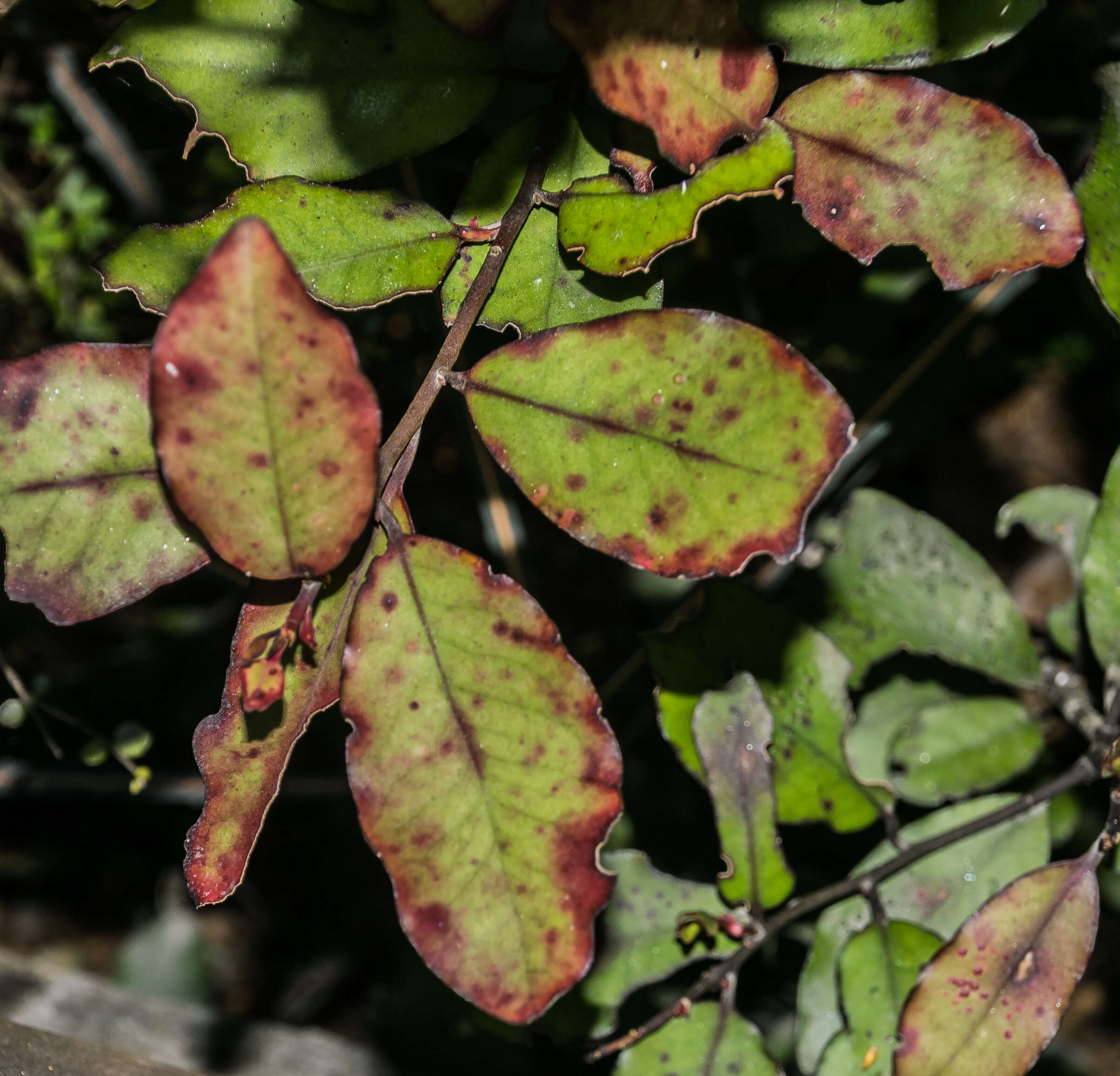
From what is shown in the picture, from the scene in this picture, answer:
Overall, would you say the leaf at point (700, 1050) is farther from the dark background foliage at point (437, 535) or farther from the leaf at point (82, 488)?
the leaf at point (82, 488)

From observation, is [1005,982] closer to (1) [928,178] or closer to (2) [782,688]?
(2) [782,688]

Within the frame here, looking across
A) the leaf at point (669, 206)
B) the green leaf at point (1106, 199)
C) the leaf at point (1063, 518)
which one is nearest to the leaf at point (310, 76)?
the leaf at point (669, 206)

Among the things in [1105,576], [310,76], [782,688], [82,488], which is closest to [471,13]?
[310,76]

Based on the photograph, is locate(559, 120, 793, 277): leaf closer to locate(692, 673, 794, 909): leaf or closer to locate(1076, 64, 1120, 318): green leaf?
locate(1076, 64, 1120, 318): green leaf

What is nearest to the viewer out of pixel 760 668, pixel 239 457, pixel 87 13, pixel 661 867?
pixel 239 457

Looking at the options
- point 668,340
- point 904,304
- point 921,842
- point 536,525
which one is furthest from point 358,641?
point 904,304

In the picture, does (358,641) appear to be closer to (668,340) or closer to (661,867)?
(668,340)
